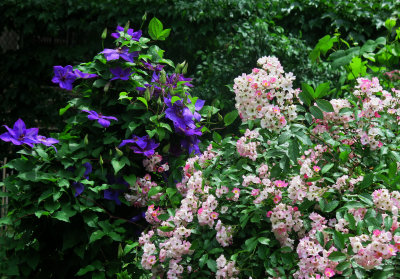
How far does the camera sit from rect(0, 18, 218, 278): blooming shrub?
212 cm

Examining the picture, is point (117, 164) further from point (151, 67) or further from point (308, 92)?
point (308, 92)

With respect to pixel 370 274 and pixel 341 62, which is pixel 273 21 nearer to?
pixel 341 62

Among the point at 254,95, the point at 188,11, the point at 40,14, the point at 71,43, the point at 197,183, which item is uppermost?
the point at 254,95

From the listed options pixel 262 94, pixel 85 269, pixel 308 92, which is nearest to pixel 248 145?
pixel 262 94

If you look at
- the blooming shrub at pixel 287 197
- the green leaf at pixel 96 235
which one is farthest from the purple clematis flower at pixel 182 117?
the green leaf at pixel 96 235

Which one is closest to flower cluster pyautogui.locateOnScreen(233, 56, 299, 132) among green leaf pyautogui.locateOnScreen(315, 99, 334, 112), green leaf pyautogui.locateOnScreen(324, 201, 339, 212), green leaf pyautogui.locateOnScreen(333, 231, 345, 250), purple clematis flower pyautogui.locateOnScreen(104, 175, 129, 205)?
green leaf pyautogui.locateOnScreen(315, 99, 334, 112)

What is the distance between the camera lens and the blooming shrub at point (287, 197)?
1613 mm

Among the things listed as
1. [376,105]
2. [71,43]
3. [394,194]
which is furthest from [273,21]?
[394,194]

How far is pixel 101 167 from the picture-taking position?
7.27 ft

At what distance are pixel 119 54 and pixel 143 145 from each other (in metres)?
0.47

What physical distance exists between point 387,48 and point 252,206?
1.91 metres

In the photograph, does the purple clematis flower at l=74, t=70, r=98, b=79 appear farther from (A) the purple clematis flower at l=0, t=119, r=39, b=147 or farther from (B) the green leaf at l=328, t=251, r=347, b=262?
(B) the green leaf at l=328, t=251, r=347, b=262

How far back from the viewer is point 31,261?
2162 millimetres

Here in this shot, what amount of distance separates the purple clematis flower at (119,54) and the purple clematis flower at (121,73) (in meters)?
0.07
